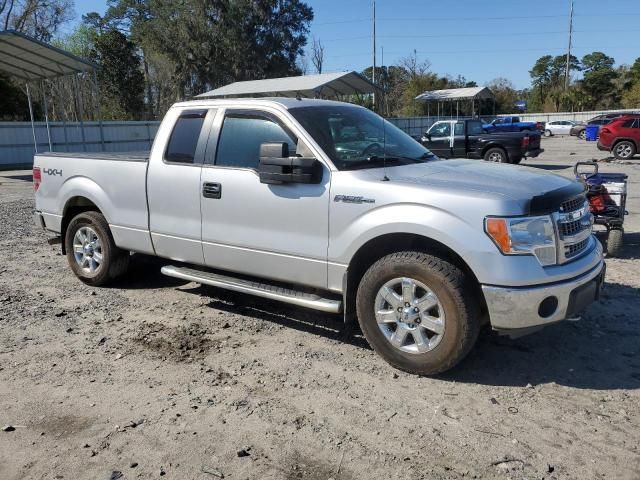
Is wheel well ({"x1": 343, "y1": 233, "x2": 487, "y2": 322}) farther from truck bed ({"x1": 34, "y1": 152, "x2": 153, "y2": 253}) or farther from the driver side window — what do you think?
the driver side window

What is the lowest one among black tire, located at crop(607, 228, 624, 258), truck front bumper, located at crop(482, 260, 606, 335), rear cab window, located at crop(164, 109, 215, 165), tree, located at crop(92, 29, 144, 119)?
black tire, located at crop(607, 228, 624, 258)

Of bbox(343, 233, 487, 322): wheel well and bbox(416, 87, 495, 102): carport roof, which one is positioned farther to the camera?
bbox(416, 87, 495, 102): carport roof

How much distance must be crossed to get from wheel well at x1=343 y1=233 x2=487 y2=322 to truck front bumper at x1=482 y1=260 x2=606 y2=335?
0.20 metres

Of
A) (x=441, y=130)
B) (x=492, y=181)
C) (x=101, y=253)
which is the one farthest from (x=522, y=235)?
(x=441, y=130)

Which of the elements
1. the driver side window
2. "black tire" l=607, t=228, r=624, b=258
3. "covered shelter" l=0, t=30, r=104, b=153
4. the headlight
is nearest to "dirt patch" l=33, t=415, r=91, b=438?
the headlight

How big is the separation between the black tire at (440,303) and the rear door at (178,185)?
180 centimetres

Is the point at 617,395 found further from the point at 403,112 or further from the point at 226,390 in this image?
the point at 403,112

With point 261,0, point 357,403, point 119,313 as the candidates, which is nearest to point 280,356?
point 357,403

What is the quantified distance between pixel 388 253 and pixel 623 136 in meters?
21.5

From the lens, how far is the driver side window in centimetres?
1972

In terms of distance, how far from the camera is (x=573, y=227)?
3.97 m

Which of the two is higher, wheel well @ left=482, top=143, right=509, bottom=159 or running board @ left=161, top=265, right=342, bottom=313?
wheel well @ left=482, top=143, right=509, bottom=159

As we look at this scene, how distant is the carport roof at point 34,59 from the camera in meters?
16.6

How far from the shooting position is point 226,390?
Answer: 3900 mm
